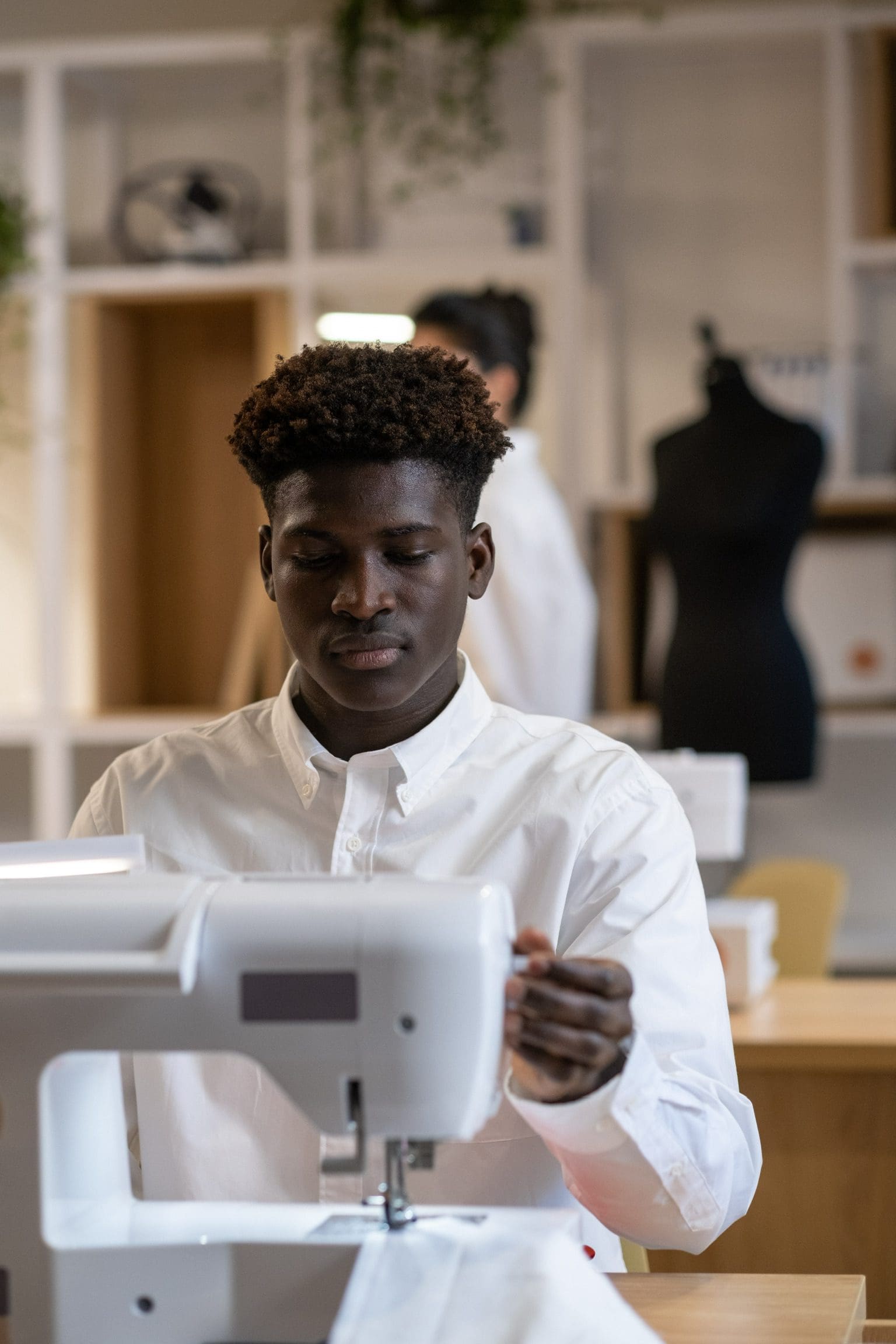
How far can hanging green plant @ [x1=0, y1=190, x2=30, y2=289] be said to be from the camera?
3748 mm

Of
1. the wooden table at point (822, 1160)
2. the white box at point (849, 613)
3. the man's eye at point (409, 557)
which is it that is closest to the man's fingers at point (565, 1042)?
the man's eye at point (409, 557)

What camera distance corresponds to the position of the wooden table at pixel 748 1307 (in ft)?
3.36

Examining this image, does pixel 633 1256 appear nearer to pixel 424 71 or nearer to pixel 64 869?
pixel 64 869

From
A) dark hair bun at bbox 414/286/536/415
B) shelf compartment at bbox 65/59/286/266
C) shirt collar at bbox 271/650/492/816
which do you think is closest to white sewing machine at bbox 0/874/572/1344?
shirt collar at bbox 271/650/492/816

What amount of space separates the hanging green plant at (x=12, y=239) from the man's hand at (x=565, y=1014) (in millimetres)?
3157

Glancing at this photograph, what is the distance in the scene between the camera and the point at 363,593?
47.4 inches

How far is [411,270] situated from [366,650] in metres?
2.65

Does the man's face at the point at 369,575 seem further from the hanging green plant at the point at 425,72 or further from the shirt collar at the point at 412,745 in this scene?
the hanging green plant at the point at 425,72

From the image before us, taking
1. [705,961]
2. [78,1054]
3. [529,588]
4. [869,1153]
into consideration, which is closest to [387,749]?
[705,961]

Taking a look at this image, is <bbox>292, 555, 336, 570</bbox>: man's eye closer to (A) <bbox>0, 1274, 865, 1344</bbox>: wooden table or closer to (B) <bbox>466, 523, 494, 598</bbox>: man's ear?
(B) <bbox>466, 523, 494, 598</bbox>: man's ear

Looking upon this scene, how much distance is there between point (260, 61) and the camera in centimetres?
389

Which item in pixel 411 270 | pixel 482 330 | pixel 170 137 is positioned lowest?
pixel 482 330

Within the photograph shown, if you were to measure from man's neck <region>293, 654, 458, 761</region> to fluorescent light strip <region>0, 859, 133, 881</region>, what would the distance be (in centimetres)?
32

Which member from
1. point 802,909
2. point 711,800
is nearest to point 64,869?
point 711,800
